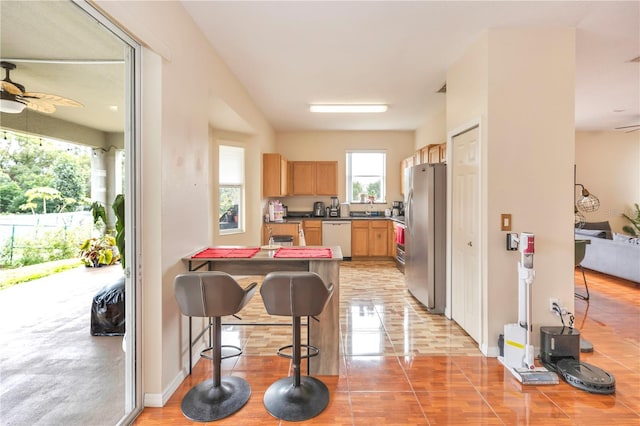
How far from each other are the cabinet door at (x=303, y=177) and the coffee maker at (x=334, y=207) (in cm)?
52

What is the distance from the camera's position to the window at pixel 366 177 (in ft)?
23.5

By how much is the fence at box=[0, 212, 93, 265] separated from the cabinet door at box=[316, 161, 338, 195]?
5.31 meters

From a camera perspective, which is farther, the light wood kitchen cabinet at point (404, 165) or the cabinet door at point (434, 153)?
the light wood kitchen cabinet at point (404, 165)

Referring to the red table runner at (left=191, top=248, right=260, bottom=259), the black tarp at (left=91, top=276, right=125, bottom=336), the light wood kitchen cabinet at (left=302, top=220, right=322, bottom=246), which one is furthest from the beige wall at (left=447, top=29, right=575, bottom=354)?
the light wood kitchen cabinet at (left=302, top=220, right=322, bottom=246)

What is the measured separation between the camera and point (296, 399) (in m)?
2.09

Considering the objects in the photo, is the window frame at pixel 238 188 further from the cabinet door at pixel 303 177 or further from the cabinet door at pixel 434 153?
the cabinet door at pixel 434 153

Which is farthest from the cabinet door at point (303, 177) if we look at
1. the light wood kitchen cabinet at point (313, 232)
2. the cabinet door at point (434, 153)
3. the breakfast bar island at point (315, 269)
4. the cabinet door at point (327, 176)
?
the breakfast bar island at point (315, 269)

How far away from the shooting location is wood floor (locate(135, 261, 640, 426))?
6.49 feet

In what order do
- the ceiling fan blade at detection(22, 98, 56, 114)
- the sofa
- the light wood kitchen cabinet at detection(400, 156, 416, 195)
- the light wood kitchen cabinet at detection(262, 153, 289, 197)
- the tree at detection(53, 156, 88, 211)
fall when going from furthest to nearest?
1. the light wood kitchen cabinet at detection(400, 156, 416, 195)
2. the light wood kitchen cabinet at detection(262, 153, 289, 197)
3. the sofa
4. the tree at detection(53, 156, 88, 211)
5. the ceiling fan blade at detection(22, 98, 56, 114)

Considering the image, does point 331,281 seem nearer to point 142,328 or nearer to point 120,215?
point 142,328

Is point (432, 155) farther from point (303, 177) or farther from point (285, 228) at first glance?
point (303, 177)

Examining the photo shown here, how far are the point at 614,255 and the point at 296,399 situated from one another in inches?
224

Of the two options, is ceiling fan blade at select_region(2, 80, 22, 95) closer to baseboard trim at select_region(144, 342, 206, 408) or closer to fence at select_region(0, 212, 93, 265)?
fence at select_region(0, 212, 93, 265)

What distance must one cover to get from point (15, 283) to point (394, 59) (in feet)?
11.4
